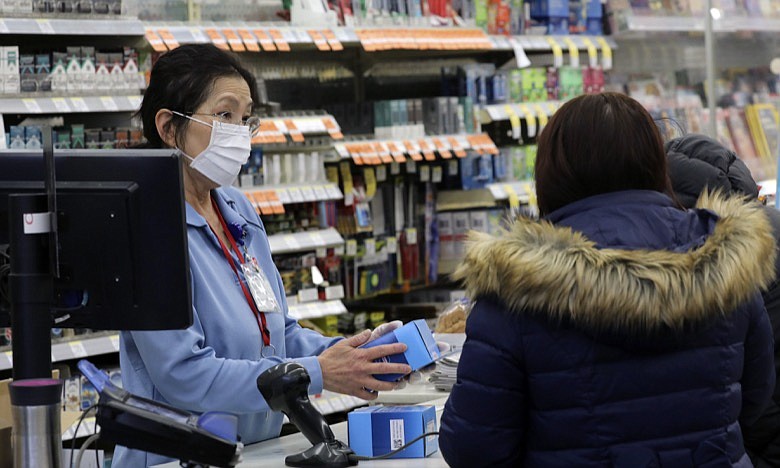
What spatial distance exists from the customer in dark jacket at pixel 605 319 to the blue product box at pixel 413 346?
0.37 metres

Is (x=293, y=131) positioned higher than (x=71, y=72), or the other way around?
(x=71, y=72)

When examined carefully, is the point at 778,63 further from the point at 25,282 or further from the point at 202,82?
the point at 25,282

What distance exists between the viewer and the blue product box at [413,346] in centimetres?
264

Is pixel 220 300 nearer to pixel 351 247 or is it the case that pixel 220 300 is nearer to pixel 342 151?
pixel 342 151

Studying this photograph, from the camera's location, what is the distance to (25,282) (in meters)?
2.05

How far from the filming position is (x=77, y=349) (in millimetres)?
4867

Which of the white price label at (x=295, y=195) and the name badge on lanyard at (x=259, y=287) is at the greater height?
the white price label at (x=295, y=195)

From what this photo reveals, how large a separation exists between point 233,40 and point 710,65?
4.07 meters

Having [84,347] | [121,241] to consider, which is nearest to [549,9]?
[84,347]

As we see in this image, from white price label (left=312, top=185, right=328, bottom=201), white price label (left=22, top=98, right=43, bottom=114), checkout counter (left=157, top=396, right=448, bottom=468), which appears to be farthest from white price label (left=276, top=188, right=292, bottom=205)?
checkout counter (left=157, top=396, right=448, bottom=468)

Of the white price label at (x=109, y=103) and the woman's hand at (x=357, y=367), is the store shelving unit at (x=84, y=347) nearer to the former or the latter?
the white price label at (x=109, y=103)

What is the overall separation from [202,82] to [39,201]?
3.14ft

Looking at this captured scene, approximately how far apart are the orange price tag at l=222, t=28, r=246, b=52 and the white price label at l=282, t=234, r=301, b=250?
96 cm

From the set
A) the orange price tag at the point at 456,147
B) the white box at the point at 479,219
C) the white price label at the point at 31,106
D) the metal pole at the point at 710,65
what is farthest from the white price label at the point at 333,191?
the metal pole at the point at 710,65
